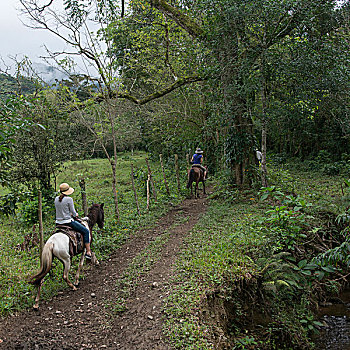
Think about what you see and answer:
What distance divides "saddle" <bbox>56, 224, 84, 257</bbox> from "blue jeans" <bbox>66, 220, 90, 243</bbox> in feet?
0.30

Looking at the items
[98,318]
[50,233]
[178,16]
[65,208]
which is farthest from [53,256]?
[178,16]

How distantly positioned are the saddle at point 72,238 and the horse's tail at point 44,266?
531mm

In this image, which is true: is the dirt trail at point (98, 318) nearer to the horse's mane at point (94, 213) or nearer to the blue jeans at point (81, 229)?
the blue jeans at point (81, 229)

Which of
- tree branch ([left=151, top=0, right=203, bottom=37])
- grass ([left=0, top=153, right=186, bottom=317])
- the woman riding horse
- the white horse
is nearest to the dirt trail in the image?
the white horse

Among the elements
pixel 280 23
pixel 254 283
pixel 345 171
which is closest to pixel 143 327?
pixel 254 283

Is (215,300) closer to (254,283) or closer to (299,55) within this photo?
(254,283)

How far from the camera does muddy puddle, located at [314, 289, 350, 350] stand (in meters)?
5.58

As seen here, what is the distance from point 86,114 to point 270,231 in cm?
740

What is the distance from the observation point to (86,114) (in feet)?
35.0

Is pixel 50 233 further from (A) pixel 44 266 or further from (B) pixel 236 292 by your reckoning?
(B) pixel 236 292

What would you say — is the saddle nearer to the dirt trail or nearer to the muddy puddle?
the dirt trail

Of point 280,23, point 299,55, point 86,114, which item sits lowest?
point 86,114

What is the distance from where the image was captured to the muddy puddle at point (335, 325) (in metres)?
5.58

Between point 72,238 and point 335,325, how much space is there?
18.8 ft
